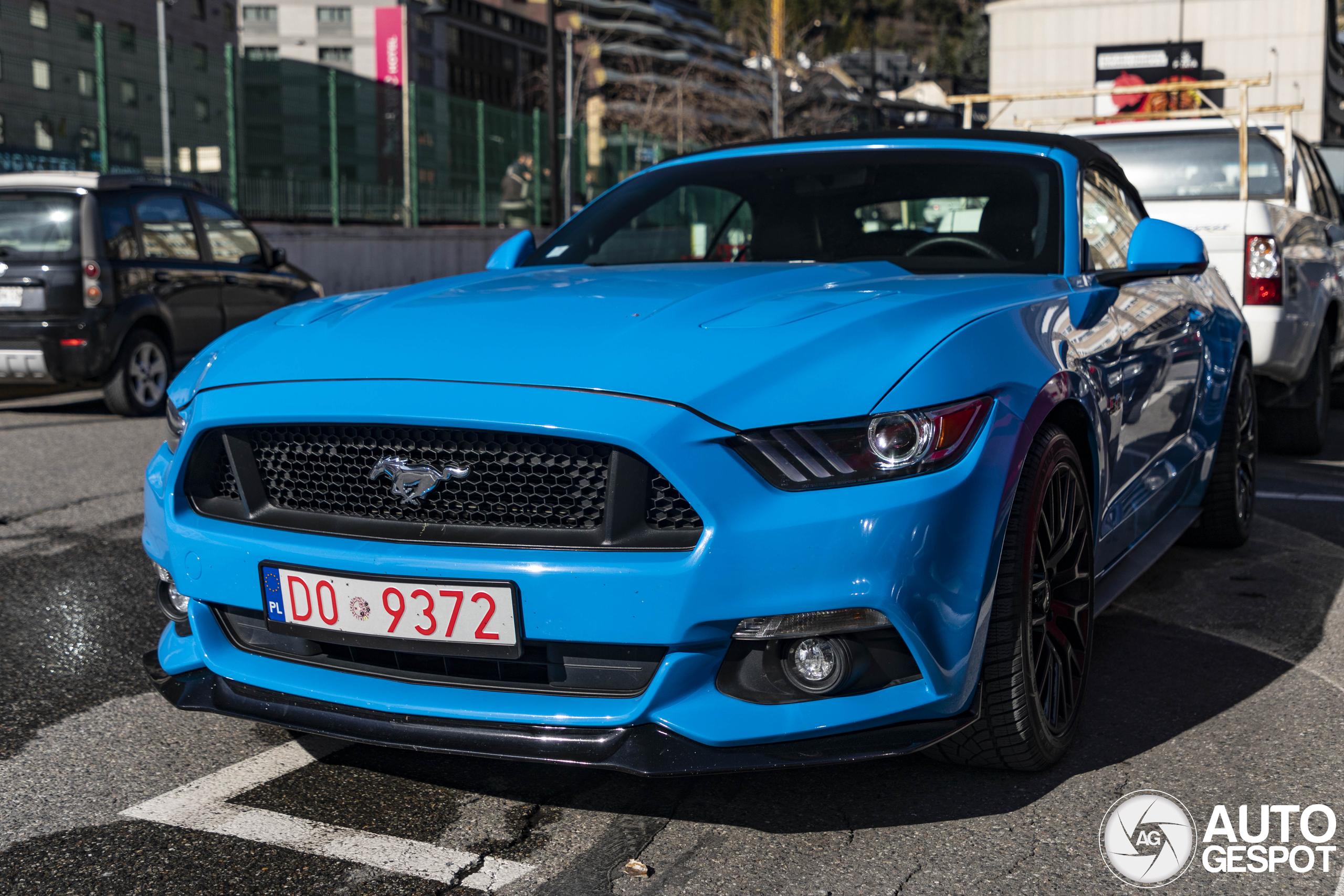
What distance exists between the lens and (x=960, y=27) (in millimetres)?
138875

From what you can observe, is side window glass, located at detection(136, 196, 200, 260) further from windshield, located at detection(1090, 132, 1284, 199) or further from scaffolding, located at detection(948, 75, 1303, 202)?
windshield, located at detection(1090, 132, 1284, 199)

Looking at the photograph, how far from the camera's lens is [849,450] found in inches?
94.7

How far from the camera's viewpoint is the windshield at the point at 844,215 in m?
3.78

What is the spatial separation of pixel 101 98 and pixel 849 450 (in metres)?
15.2

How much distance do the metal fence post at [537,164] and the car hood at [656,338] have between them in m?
22.6

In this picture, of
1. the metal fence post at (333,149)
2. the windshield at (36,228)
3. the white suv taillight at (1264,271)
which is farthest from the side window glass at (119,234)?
the metal fence post at (333,149)

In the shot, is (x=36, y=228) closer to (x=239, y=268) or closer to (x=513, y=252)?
(x=239, y=268)

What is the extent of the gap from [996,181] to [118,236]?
283 inches

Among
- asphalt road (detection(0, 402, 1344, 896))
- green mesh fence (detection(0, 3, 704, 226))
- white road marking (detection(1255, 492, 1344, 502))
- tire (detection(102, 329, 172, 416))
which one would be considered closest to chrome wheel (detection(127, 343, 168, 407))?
tire (detection(102, 329, 172, 416))

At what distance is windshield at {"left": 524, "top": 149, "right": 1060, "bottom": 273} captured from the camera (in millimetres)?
3777

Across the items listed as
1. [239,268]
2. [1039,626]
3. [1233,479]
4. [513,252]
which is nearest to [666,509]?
[1039,626]

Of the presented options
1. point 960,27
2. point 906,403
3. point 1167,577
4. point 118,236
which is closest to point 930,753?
point 906,403

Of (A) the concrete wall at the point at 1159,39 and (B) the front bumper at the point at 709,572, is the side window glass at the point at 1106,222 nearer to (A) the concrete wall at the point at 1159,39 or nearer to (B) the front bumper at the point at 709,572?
(B) the front bumper at the point at 709,572

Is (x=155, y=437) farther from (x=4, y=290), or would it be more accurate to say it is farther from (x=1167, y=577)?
(x=1167, y=577)
